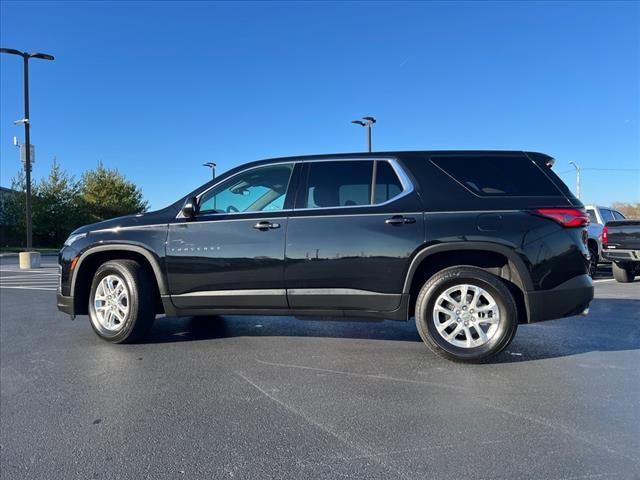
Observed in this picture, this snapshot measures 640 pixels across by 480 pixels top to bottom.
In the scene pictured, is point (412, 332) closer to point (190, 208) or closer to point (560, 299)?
point (560, 299)

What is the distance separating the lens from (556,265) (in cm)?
394

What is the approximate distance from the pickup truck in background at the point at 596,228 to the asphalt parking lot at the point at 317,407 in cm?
683

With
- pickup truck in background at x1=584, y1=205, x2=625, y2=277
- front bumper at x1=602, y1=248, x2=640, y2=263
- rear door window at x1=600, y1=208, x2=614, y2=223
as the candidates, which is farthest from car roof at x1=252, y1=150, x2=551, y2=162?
rear door window at x1=600, y1=208, x2=614, y2=223

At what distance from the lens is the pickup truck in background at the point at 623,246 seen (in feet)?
31.6

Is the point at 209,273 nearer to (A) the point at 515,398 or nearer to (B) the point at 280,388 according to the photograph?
(B) the point at 280,388

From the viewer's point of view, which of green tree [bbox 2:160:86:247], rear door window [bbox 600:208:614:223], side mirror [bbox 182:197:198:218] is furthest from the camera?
green tree [bbox 2:160:86:247]

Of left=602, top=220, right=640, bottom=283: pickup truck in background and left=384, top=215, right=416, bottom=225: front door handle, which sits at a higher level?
left=384, top=215, right=416, bottom=225: front door handle

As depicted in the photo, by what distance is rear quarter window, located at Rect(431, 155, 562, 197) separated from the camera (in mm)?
4117

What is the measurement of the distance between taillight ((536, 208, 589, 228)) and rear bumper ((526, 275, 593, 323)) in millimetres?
456

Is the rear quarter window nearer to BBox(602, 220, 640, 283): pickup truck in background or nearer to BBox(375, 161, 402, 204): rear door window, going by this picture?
BBox(375, 161, 402, 204): rear door window

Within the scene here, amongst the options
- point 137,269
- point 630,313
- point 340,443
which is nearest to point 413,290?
point 340,443

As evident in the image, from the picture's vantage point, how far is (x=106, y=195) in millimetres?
39844

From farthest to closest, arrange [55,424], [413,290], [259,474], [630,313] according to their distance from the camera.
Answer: [630,313]
[413,290]
[55,424]
[259,474]

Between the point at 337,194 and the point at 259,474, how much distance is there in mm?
2624
